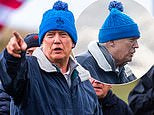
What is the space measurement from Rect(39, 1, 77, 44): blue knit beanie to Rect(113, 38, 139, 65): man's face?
0.16 m

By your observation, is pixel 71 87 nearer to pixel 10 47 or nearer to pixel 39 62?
pixel 39 62

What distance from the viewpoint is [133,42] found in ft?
3.96

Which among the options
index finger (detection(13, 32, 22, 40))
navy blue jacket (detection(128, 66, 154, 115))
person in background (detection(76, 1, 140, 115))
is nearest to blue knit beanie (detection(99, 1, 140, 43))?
person in background (detection(76, 1, 140, 115))

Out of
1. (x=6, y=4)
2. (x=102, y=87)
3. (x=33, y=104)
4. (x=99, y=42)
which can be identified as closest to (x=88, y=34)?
(x=99, y=42)

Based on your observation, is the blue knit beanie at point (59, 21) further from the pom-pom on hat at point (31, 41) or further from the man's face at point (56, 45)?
the pom-pom on hat at point (31, 41)

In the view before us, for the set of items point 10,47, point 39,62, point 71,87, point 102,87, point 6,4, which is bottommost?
point 102,87

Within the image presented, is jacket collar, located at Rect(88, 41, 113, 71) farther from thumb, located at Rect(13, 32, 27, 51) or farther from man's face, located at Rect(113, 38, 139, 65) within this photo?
thumb, located at Rect(13, 32, 27, 51)

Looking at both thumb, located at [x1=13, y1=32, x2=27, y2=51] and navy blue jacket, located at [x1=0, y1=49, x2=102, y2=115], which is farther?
navy blue jacket, located at [x1=0, y1=49, x2=102, y2=115]

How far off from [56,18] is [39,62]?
0.18 meters

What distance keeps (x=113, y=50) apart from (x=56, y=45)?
0.24 meters

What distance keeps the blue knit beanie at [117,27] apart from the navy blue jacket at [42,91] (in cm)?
20

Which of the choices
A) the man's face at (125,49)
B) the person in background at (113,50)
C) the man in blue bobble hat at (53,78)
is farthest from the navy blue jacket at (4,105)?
the man's face at (125,49)

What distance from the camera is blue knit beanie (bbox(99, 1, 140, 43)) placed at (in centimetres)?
118

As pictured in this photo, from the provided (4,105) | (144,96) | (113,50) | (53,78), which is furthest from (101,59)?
(4,105)
